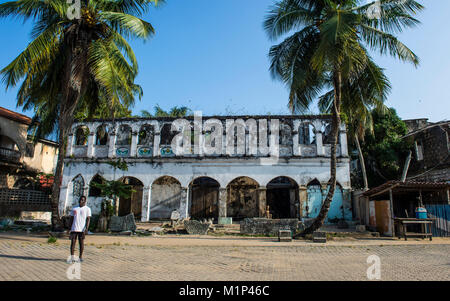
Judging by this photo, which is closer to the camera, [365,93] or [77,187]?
[365,93]

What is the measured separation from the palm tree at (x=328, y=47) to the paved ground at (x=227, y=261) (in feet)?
10.8

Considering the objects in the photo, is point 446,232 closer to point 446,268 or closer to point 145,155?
point 446,268

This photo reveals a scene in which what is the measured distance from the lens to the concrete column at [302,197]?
1714cm

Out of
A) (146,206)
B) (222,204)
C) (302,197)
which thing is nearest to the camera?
(302,197)

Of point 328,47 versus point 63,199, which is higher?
point 328,47

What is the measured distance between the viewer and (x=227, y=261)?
772 cm

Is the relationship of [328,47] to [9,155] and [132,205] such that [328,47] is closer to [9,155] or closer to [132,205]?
[132,205]

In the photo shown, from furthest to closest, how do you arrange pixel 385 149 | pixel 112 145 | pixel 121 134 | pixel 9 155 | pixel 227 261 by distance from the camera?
pixel 9 155
pixel 385 149
pixel 121 134
pixel 112 145
pixel 227 261

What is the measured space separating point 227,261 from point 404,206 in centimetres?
1216

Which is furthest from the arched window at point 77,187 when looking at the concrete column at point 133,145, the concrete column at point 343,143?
the concrete column at point 343,143

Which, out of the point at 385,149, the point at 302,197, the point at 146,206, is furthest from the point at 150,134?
the point at 385,149

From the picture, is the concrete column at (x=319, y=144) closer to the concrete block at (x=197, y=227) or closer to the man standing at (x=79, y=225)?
the concrete block at (x=197, y=227)

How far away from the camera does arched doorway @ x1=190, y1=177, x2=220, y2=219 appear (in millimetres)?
19891

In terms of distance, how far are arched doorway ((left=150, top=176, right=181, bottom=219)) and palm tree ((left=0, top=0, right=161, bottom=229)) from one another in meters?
8.33
